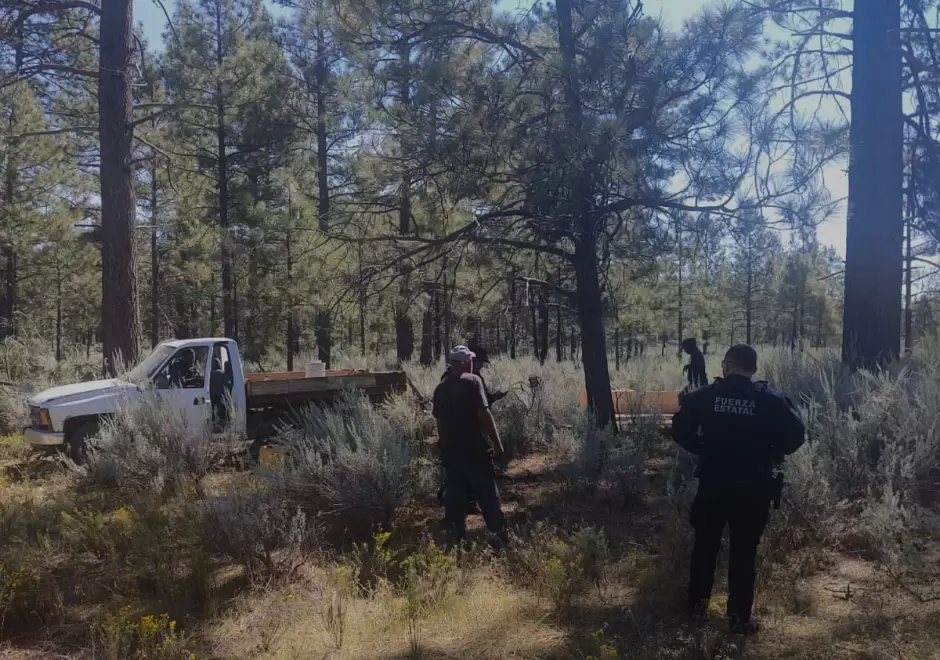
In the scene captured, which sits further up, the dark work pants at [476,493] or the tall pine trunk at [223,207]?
the tall pine trunk at [223,207]

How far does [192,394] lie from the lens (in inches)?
353

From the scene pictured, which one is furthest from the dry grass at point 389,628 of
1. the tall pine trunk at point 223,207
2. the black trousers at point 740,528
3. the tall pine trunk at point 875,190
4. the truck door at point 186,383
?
the tall pine trunk at point 223,207

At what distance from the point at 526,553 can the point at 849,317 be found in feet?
22.0

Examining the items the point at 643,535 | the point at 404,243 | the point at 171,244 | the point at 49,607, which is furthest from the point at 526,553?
the point at 171,244

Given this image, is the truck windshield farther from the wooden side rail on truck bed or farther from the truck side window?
the wooden side rail on truck bed

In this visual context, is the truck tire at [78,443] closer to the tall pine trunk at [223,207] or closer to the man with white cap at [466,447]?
A: the man with white cap at [466,447]

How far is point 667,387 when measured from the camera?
16.2 metres

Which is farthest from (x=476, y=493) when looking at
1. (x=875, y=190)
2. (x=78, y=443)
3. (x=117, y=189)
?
(x=117, y=189)

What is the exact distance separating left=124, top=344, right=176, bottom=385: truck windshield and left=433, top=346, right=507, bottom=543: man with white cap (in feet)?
16.2

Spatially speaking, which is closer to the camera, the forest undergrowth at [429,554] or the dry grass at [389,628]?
the dry grass at [389,628]

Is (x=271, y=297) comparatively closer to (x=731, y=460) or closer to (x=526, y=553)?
(x=526, y=553)

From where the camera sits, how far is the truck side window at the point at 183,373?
892cm

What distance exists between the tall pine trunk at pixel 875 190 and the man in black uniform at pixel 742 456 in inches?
216

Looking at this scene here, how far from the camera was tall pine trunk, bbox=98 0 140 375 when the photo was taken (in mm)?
11008
